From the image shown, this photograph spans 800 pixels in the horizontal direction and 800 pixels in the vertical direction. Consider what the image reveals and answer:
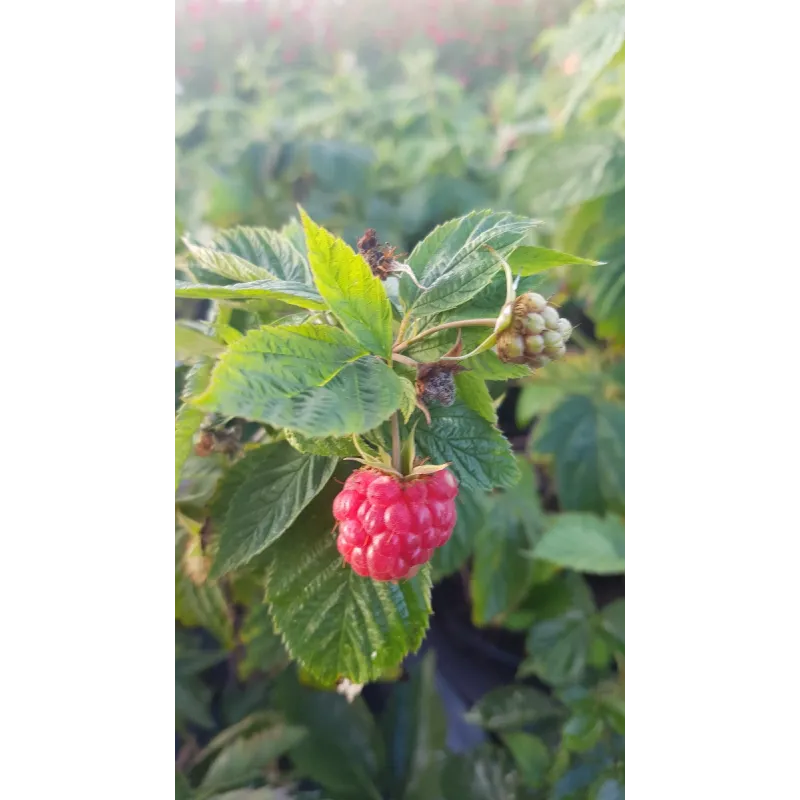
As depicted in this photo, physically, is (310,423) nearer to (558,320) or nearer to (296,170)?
(558,320)

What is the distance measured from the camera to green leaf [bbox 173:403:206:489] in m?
0.41

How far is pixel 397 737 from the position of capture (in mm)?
821

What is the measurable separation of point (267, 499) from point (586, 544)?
1.75ft

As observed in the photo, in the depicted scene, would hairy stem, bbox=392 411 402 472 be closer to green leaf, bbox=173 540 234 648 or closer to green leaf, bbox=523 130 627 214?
green leaf, bbox=173 540 234 648

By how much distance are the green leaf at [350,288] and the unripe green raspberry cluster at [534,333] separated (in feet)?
0.24

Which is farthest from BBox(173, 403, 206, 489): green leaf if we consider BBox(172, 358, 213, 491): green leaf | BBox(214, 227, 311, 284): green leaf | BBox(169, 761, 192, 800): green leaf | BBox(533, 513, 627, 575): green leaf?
BBox(533, 513, 627, 575): green leaf

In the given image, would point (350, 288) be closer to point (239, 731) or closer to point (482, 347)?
point (482, 347)

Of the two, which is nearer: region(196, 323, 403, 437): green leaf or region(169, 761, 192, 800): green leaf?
region(196, 323, 403, 437): green leaf

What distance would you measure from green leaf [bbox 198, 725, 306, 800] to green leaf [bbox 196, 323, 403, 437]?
0.52m

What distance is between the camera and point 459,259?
37cm

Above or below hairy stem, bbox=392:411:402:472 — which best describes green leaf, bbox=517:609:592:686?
below

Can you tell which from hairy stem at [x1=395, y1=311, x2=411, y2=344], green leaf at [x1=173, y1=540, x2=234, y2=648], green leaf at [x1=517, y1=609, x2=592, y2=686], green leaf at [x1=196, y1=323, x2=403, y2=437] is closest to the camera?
green leaf at [x1=196, y1=323, x2=403, y2=437]

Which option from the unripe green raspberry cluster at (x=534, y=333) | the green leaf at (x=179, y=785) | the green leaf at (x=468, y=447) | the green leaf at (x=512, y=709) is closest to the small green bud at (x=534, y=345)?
the unripe green raspberry cluster at (x=534, y=333)
